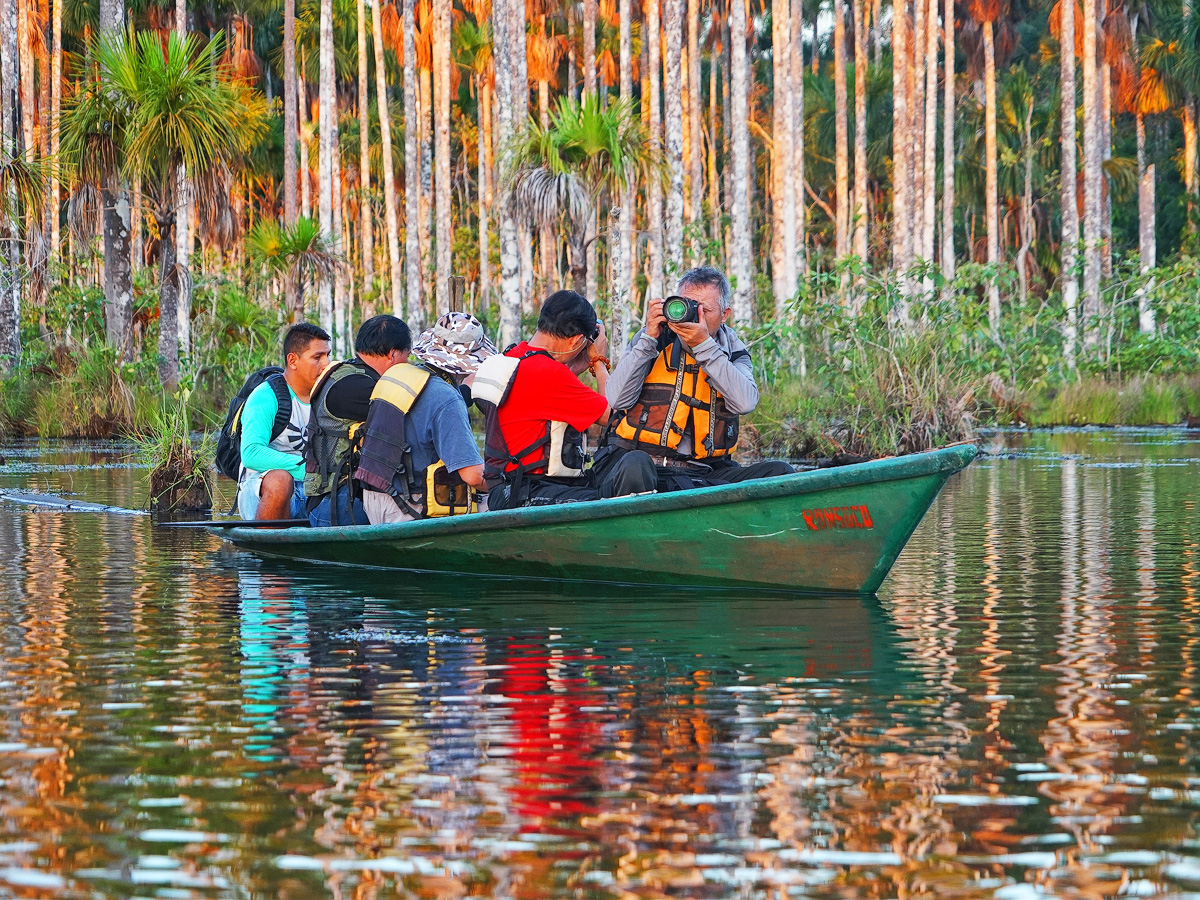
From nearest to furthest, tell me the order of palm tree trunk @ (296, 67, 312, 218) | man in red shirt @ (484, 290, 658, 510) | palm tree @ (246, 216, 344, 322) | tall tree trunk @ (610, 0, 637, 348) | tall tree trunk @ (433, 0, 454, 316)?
man in red shirt @ (484, 290, 658, 510)
tall tree trunk @ (610, 0, 637, 348)
palm tree @ (246, 216, 344, 322)
tall tree trunk @ (433, 0, 454, 316)
palm tree trunk @ (296, 67, 312, 218)

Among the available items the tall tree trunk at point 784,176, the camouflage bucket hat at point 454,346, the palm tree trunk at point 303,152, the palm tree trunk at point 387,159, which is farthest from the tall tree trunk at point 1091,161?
the camouflage bucket hat at point 454,346

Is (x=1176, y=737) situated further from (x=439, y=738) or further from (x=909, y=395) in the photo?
(x=909, y=395)

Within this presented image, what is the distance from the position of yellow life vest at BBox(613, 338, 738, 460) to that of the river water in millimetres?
742

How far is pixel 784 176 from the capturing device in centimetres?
2833

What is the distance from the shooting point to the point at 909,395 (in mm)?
18234

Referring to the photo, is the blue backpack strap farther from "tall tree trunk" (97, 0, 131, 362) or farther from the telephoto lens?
"tall tree trunk" (97, 0, 131, 362)

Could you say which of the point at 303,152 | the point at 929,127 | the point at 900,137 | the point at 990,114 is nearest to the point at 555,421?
the point at 900,137

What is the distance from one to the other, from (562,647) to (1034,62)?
165ft

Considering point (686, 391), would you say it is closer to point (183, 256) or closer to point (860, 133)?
point (183, 256)

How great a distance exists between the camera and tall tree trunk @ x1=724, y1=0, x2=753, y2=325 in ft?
77.8

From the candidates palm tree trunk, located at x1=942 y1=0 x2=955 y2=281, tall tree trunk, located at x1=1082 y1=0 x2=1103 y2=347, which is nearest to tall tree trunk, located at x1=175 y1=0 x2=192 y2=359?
tall tree trunk, located at x1=1082 y1=0 x2=1103 y2=347

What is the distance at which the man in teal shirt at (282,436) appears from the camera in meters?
9.65

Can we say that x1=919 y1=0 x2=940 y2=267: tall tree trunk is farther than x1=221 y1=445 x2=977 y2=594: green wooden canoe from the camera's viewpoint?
Yes

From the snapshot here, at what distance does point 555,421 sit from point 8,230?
740 inches
